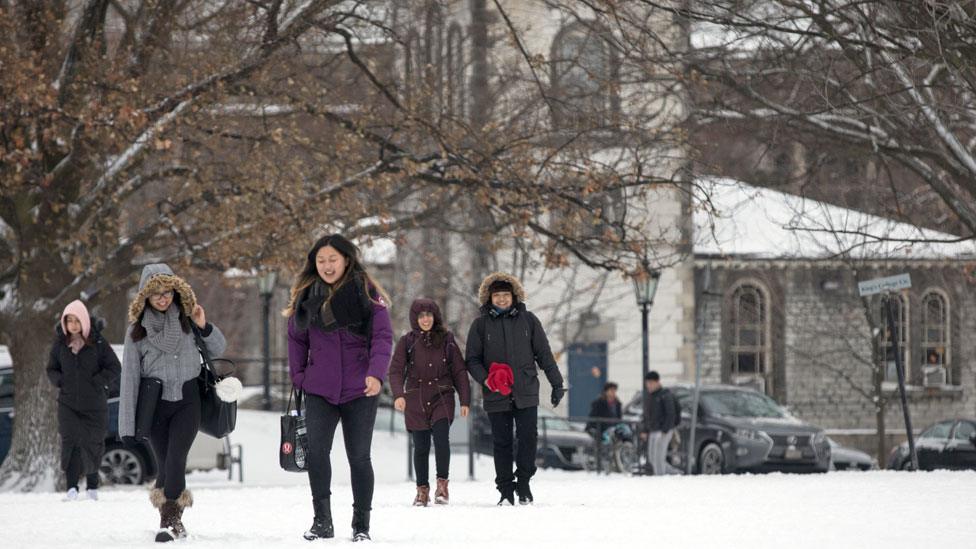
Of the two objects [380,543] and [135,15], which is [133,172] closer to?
[135,15]

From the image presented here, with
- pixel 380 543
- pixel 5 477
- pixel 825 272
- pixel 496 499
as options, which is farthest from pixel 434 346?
pixel 825 272

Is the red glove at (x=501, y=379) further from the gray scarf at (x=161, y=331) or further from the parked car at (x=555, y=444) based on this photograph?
the parked car at (x=555, y=444)

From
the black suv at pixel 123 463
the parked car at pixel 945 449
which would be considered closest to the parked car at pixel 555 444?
the parked car at pixel 945 449

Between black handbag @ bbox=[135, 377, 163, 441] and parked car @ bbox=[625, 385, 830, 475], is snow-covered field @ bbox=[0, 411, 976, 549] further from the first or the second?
parked car @ bbox=[625, 385, 830, 475]

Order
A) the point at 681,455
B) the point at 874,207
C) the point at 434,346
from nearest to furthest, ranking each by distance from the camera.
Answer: the point at 434,346
the point at 681,455
the point at 874,207

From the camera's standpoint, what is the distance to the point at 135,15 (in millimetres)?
21719

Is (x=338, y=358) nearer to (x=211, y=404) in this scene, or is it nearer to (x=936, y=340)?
(x=211, y=404)

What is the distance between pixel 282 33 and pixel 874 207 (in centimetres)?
2040

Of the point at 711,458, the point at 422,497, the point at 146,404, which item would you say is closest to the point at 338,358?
the point at 146,404

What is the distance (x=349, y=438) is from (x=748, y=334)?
31.0 meters

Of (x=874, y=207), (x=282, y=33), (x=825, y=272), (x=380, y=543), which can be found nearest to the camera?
(x=380, y=543)

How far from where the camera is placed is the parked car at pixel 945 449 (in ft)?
94.8

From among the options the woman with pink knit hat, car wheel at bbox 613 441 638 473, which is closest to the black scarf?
the woman with pink knit hat

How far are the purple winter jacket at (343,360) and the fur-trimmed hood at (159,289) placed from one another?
3.01 feet
